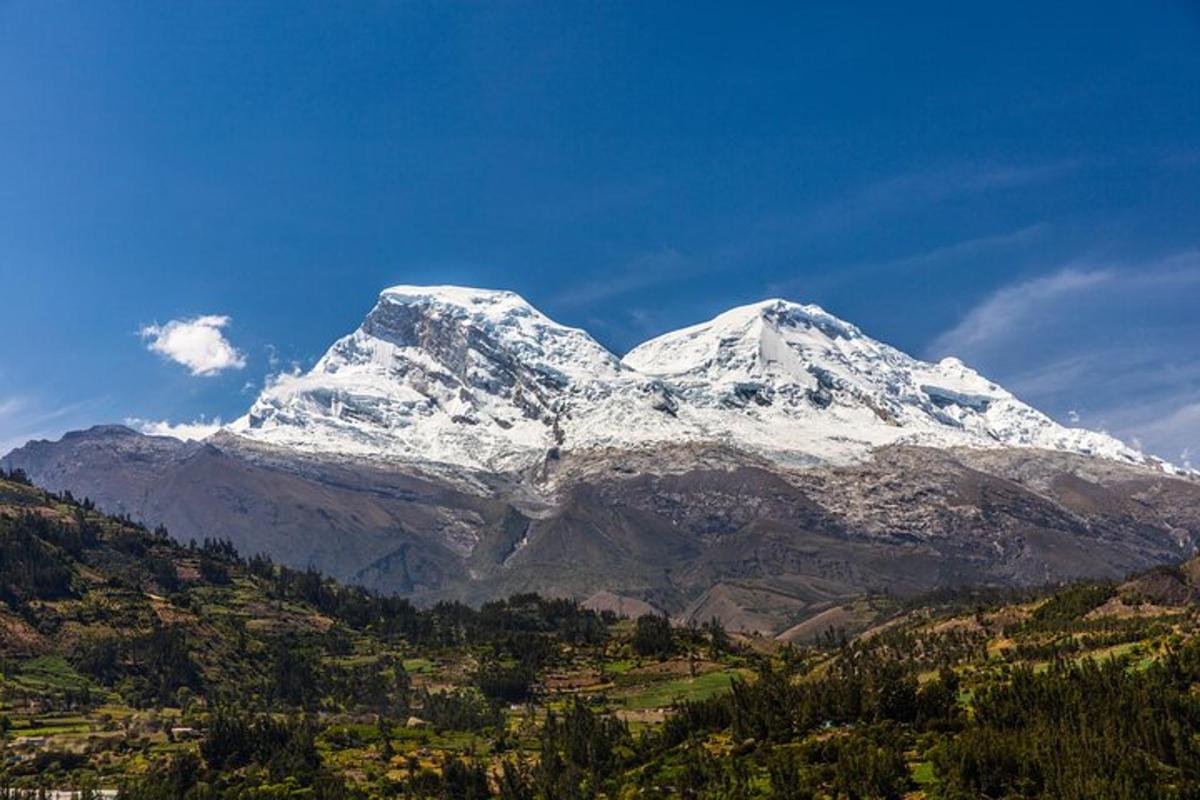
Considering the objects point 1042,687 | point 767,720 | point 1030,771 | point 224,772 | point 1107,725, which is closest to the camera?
point 1030,771

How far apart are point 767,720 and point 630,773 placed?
16432 millimetres

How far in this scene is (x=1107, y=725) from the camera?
9625 cm

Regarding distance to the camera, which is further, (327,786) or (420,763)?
(420,763)

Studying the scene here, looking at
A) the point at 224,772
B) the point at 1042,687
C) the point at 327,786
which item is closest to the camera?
the point at 1042,687

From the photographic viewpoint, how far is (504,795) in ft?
426

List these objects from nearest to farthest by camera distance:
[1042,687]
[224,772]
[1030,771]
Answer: [1030,771], [1042,687], [224,772]

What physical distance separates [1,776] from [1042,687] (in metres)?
132

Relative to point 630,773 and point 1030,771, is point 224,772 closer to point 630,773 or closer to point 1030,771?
point 630,773

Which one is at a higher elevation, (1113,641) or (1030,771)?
(1113,641)

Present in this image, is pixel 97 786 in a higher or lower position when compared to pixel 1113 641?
lower

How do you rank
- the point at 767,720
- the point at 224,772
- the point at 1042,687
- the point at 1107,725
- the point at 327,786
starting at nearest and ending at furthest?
1. the point at 1107,725
2. the point at 1042,687
3. the point at 767,720
4. the point at 327,786
5. the point at 224,772

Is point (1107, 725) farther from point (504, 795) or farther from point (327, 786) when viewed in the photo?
point (327, 786)

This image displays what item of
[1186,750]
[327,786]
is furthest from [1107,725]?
[327,786]

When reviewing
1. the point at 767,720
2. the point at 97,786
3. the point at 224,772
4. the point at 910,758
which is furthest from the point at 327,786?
the point at 910,758
